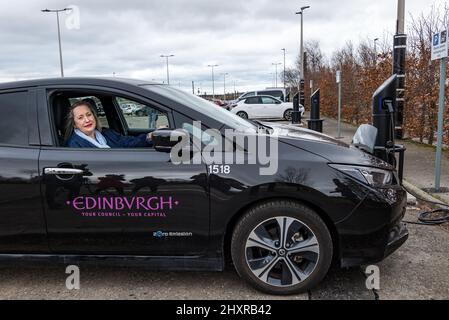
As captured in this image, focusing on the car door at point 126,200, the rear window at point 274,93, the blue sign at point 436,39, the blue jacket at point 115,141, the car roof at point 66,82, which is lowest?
the car door at point 126,200

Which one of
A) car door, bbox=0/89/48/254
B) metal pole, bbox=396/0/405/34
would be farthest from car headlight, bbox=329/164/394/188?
metal pole, bbox=396/0/405/34

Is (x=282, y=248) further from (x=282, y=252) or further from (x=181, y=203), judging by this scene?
(x=181, y=203)

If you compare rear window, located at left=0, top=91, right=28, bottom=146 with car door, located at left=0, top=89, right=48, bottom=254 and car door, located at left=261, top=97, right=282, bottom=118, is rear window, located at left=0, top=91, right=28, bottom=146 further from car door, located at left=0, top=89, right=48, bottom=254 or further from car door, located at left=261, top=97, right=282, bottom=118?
car door, located at left=261, top=97, right=282, bottom=118

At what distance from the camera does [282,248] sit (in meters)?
3.16

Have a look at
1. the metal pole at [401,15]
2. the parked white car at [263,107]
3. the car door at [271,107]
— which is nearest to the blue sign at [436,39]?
the metal pole at [401,15]

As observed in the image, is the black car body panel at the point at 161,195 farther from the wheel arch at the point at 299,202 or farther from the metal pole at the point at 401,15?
the metal pole at the point at 401,15

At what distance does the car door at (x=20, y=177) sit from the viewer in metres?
3.21

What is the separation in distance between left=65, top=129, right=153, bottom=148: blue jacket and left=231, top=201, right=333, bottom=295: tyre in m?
1.19

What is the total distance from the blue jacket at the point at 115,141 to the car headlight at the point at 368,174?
1616mm

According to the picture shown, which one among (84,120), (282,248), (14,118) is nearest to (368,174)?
(282,248)

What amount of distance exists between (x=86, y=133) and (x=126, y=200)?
0.78 metres

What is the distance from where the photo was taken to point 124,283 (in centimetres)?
354
